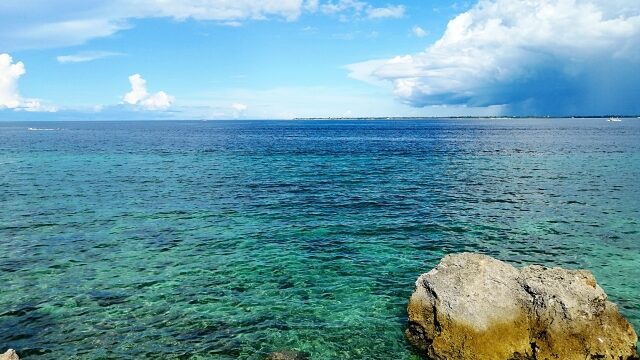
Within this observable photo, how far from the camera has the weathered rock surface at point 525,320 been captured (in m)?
16.1

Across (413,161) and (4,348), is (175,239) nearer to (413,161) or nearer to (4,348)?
(4,348)

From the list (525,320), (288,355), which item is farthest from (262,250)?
(525,320)

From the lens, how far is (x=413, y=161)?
83062 mm

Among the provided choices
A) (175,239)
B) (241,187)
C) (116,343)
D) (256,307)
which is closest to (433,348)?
(256,307)

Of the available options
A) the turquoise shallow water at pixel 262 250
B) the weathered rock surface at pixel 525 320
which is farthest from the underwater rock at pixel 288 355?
the weathered rock surface at pixel 525 320

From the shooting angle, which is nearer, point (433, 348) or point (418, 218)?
point (433, 348)

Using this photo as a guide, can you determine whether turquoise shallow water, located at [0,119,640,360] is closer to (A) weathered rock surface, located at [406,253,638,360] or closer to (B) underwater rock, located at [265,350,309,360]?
(B) underwater rock, located at [265,350,309,360]

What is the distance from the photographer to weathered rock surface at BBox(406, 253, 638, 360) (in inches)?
634

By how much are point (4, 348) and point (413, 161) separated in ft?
240

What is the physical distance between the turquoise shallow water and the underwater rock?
0.42 meters

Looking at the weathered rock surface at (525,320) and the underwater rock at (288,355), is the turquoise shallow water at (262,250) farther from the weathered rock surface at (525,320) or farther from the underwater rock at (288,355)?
the weathered rock surface at (525,320)

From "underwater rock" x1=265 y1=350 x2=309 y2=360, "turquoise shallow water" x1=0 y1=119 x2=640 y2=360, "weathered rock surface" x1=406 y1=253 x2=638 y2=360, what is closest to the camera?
"weathered rock surface" x1=406 y1=253 x2=638 y2=360

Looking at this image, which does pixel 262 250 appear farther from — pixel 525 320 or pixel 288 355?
pixel 525 320

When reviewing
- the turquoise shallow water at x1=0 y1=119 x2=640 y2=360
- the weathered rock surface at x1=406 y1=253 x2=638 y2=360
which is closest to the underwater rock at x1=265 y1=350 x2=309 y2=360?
the turquoise shallow water at x1=0 y1=119 x2=640 y2=360
